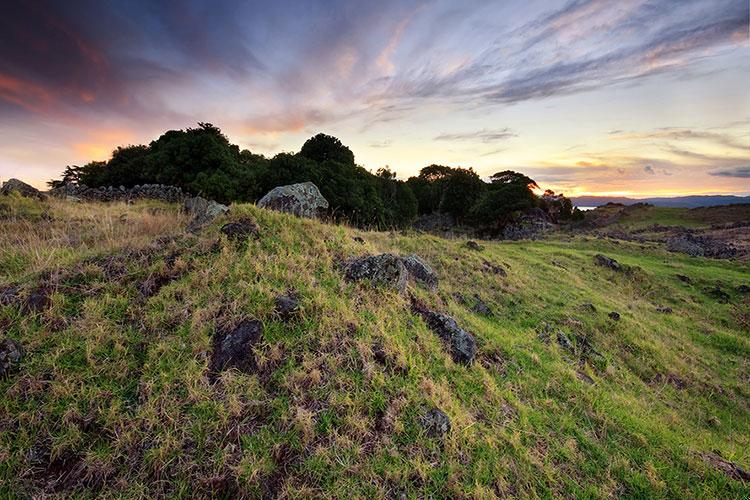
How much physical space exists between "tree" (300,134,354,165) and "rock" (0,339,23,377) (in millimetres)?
31391

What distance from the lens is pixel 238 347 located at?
4707mm

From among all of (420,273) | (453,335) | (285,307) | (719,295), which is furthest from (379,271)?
(719,295)

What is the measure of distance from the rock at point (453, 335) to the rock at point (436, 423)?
5.30ft

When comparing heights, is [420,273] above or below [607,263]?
above

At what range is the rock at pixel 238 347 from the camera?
450cm

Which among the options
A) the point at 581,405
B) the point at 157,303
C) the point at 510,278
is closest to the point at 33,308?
the point at 157,303

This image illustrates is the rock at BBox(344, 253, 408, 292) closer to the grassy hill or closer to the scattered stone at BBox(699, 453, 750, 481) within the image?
the grassy hill

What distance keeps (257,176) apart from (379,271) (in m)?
18.6

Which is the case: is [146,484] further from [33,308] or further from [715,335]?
[715,335]

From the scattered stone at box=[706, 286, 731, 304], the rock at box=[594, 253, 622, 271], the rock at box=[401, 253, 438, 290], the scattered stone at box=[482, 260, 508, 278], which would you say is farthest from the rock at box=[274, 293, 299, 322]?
the scattered stone at box=[706, 286, 731, 304]

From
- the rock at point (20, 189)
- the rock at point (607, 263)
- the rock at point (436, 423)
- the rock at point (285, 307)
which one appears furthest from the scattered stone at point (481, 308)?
the rock at point (20, 189)

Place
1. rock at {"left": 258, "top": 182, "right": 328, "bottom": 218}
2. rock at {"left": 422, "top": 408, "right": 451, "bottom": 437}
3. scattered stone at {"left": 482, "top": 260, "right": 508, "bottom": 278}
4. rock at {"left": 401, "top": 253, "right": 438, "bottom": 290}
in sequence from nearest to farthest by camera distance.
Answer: rock at {"left": 422, "top": 408, "right": 451, "bottom": 437}
rock at {"left": 401, "top": 253, "right": 438, "bottom": 290}
rock at {"left": 258, "top": 182, "right": 328, "bottom": 218}
scattered stone at {"left": 482, "top": 260, "right": 508, "bottom": 278}

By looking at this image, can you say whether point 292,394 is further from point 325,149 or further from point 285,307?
point 325,149

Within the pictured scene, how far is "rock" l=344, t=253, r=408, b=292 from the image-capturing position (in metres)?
6.85
